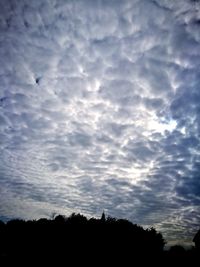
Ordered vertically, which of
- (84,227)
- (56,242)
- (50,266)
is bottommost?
(50,266)

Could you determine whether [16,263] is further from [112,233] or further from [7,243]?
[7,243]

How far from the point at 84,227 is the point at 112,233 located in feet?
20.7

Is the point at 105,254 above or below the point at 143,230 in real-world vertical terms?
below

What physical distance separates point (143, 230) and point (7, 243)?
3550 cm

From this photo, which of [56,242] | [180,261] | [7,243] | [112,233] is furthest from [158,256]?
[7,243]

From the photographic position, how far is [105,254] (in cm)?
4491

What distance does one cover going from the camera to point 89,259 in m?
43.5

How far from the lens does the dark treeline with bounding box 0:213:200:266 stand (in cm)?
4503

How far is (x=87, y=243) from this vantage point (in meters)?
47.3

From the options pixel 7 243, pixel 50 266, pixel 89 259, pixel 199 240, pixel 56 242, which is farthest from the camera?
pixel 7 243

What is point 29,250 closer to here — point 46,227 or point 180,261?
point 46,227

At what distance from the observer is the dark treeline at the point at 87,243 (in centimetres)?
4503

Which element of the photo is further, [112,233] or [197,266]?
[112,233]

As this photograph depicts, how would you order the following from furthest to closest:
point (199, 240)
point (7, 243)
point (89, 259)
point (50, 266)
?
point (7, 243) < point (199, 240) < point (89, 259) < point (50, 266)
